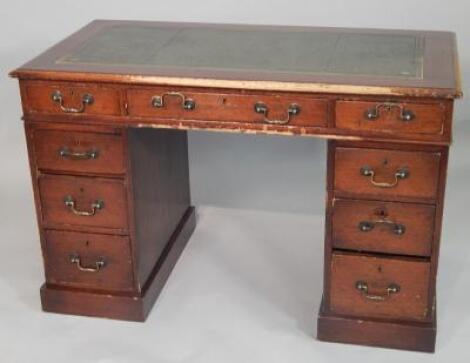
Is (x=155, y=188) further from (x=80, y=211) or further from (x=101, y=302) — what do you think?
(x=101, y=302)

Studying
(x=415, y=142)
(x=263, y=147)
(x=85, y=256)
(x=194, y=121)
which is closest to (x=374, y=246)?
(x=415, y=142)

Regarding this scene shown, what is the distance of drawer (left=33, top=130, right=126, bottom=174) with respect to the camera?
2.88 metres

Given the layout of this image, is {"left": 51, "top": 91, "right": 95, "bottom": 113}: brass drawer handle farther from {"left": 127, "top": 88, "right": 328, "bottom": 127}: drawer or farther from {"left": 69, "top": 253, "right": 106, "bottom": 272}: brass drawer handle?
{"left": 69, "top": 253, "right": 106, "bottom": 272}: brass drawer handle

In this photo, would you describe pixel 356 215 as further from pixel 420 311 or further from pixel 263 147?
pixel 263 147

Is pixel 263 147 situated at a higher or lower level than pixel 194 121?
lower

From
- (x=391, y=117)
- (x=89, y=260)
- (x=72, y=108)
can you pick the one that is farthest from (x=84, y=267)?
(x=391, y=117)

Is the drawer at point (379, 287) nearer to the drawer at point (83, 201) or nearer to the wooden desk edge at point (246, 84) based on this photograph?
the wooden desk edge at point (246, 84)

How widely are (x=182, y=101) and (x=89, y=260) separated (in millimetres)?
660

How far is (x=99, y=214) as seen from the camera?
2.99 meters

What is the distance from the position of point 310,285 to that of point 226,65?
0.89 m

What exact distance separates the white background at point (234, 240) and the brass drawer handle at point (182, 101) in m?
0.75

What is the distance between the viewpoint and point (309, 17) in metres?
3.85

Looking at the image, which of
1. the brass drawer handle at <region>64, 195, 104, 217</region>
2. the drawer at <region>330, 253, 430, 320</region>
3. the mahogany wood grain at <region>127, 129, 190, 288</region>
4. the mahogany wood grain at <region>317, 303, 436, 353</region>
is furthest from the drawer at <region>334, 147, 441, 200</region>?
the brass drawer handle at <region>64, 195, 104, 217</region>

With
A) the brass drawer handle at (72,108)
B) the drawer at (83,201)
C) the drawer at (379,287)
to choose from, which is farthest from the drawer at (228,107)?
the drawer at (379,287)
